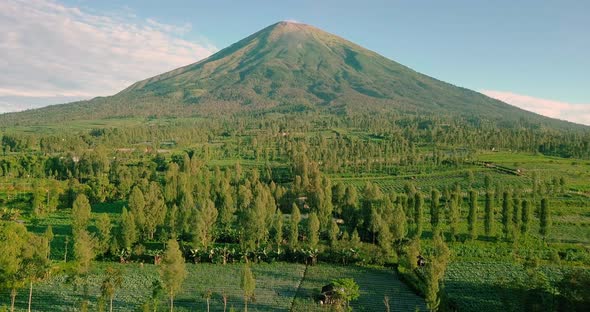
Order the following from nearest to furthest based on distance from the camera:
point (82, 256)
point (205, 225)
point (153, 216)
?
point (82, 256) → point (205, 225) → point (153, 216)

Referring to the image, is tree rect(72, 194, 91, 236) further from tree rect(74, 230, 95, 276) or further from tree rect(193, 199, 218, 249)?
tree rect(193, 199, 218, 249)

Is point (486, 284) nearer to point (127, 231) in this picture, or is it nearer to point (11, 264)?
point (127, 231)

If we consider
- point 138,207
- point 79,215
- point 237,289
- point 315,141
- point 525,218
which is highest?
point 315,141

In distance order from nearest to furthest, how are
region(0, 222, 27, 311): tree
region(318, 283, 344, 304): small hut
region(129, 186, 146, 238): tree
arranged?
region(0, 222, 27, 311): tree, region(318, 283, 344, 304): small hut, region(129, 186, 146, 238): tree

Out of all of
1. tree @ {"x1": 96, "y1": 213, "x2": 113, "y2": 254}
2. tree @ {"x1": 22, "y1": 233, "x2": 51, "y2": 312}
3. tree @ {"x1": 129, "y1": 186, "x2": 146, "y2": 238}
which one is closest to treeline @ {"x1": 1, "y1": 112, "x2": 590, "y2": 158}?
tree @ {"x1": 129, "y1": 186, "x2": 146, "y2": 238}

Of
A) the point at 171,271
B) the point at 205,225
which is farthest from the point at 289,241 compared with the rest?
the point at 171,271

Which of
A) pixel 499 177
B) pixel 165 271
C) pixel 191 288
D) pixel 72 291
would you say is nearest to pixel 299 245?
pixel 191 288

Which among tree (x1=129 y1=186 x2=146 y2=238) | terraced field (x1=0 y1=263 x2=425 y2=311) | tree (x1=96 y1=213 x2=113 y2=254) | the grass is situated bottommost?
terraced field (x1=0 y1=263 x2=425 y2=311)

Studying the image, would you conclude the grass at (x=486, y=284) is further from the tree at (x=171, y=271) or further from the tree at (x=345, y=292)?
the tree at (x=171, y=271)
